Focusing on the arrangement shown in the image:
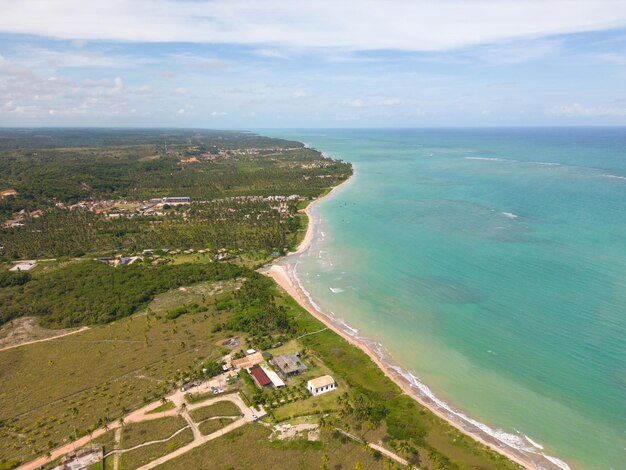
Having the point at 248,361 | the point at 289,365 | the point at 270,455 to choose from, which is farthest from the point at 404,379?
the point at 248,361

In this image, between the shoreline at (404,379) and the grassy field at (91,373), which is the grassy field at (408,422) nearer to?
the shoreline at (404,379)

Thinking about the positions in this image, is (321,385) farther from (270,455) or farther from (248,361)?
(248,361)

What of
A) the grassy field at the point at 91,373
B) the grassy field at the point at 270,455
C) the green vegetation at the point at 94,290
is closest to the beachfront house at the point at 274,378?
the grassy field at the point at 270,455

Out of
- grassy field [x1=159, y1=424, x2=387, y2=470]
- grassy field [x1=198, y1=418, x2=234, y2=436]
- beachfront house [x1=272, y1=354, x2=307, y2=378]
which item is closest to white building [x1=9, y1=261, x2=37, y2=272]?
beachfront house [x1=272, y1=354, x2=307, y2=378]

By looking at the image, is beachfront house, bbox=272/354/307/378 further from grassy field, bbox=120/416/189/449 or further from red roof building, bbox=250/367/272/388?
grassy field, bbox=120/416/189/449

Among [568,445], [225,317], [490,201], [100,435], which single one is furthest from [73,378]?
[490,201]

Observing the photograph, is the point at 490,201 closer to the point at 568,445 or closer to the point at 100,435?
the point at 568,445
